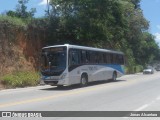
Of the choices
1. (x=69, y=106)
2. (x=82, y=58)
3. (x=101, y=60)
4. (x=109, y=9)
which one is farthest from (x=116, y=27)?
(x=69, y=106)

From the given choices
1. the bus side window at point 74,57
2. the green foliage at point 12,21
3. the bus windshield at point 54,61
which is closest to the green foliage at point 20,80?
the bus windshield at point 54,61

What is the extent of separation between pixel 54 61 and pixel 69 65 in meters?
1.08

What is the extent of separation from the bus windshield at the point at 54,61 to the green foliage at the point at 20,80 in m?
3.70

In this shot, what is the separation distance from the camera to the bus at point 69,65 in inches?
899

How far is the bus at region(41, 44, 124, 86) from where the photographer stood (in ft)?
74.9

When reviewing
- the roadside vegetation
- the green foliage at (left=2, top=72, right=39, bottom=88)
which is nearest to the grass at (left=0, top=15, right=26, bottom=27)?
the roadside vegetation

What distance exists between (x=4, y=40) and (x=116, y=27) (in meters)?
14.5

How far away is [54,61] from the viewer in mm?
23344

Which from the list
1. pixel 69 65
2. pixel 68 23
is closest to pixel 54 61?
pixel 69 65

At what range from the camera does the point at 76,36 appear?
35.9 m

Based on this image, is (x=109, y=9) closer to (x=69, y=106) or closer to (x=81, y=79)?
(x=81, y=79)

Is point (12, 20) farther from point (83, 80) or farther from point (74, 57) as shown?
point (74, 57)

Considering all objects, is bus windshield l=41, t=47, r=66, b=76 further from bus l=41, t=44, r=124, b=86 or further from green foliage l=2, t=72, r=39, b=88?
green foliage l=2, t=72, r=39, b=88

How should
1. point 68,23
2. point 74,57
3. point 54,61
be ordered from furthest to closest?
point 68,23 → point 74,57 → point 54,61
